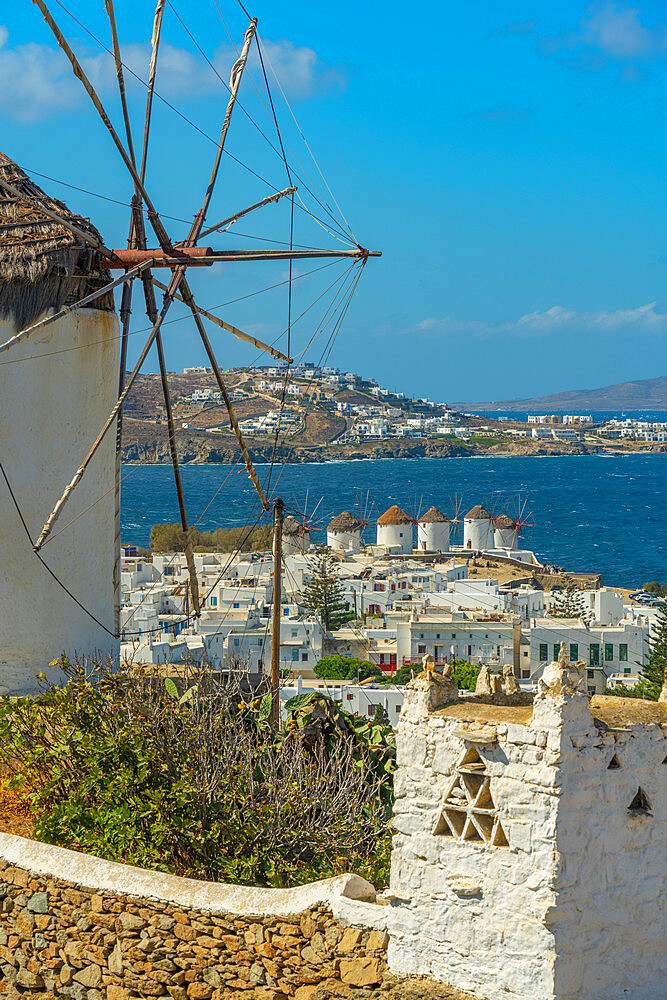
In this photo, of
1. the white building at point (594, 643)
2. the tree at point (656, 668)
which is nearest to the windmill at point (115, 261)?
the tree at point (656, 668)

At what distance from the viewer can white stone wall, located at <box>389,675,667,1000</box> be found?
5.39 metres

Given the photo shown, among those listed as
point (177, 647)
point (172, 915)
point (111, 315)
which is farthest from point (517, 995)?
point (177, 647)

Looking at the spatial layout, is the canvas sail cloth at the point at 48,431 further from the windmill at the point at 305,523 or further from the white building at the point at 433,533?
the white building at the point at 433,533

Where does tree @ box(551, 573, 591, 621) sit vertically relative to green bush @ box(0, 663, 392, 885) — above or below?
below

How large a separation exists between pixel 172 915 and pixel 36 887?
3.71 feet

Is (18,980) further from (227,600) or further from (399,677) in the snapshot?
(227,600)

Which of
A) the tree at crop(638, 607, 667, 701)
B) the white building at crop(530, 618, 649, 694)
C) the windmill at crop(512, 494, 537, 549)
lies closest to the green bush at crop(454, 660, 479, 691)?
the white building at crop(530, 618, 649, 694)

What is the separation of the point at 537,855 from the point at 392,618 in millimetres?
52105

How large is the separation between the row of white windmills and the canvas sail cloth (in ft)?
230

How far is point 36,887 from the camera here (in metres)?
7.42

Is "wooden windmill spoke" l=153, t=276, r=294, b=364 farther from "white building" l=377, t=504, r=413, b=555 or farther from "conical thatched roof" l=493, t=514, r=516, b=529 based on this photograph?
"conical thatched roof" l=493, t=514, r=516, b=529

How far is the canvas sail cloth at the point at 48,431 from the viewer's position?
403 inches

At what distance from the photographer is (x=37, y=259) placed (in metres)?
10.4

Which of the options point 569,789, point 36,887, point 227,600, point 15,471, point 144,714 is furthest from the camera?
point 227,600
